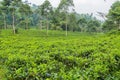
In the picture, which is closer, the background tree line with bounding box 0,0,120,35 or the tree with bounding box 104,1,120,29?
the tree with bounding box 104,1,120,29

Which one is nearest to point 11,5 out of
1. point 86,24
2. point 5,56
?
point 86,24

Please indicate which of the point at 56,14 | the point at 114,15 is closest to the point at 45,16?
the point at 56,14

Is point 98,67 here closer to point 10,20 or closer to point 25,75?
point 25,75

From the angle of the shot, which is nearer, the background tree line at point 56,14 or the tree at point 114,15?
the tree at point 114,15

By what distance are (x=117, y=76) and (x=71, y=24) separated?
302 feet

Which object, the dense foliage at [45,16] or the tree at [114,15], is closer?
the tree at [114,15]

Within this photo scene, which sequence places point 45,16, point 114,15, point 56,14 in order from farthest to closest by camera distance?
1. point 56,14
2. point 45,16
3. point 114,15

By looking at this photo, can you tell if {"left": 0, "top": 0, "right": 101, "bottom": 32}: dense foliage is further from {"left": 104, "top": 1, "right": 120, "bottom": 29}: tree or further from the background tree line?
{"left": 104, "top": 1, "right": 120, "bottom": 29}: tree

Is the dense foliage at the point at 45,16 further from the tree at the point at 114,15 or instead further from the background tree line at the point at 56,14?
the tree at the point at 114,15

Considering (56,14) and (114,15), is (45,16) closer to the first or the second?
(56,14)

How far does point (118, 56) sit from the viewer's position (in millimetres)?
11297

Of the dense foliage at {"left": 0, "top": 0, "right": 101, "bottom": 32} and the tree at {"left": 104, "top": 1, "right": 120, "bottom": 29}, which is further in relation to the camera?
the dense foliage at {"left": 0, "top": 0, "right": 101, "bottom": 32}

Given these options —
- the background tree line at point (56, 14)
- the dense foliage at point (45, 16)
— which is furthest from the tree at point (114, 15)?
the dense foliage at point (45, 16)

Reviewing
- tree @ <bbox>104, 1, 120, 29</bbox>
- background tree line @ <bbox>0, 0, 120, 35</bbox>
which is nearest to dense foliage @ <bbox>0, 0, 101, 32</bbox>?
background tree line @ <bbox>0, 0, 120, 35</bbox>
